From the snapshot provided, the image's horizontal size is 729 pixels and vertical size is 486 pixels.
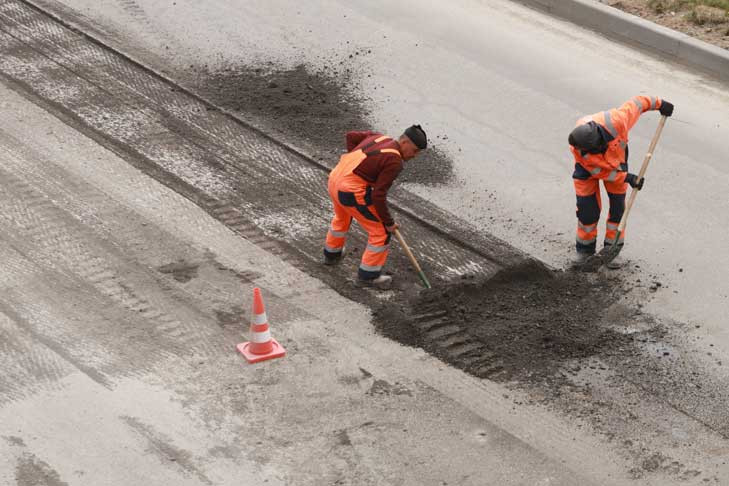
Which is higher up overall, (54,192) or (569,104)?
(569,104)

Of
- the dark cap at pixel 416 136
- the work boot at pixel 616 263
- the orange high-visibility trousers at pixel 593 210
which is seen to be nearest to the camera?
the dark cap at pixel 416 136

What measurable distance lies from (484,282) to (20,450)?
12.3 feet

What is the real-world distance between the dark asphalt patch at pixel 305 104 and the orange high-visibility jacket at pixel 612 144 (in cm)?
188

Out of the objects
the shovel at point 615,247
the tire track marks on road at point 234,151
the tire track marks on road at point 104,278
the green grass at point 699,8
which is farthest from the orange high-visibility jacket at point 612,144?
the green grass at point 699,8

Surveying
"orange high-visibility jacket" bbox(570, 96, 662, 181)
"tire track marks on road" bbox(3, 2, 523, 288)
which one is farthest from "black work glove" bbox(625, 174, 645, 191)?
"tire track marks on road" bbox(3, 2, 523, 288)

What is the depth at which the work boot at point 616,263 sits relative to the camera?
9.19 meters

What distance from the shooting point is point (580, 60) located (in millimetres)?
12812

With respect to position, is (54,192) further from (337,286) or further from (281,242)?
(337,286)

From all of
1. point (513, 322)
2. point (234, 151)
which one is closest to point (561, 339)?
point (513, 322)

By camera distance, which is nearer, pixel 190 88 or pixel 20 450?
pixel 20 450

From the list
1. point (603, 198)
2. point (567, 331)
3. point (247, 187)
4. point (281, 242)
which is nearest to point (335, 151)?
point (247, 187)

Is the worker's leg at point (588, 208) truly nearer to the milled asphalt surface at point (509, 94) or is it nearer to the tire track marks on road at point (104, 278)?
the milled asphalt surface at point (509, 94)

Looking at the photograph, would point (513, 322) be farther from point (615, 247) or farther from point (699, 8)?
point (699, 8)

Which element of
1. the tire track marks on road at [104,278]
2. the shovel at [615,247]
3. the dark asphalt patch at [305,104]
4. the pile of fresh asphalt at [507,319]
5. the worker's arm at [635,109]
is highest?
the worker's arm at [635,109]
